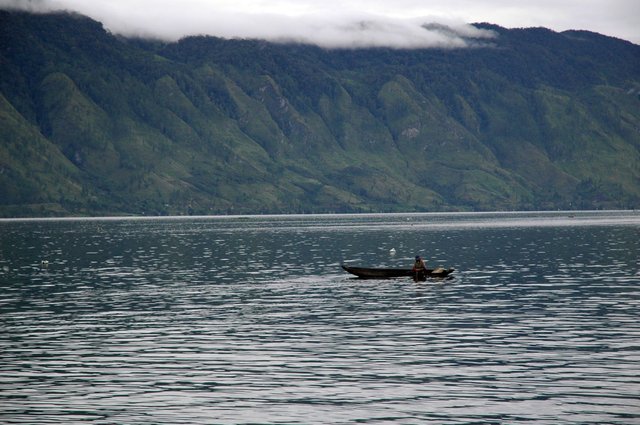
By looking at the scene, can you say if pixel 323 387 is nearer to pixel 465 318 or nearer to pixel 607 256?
pixel 465 318

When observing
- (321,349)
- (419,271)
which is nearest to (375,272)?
(419,271)

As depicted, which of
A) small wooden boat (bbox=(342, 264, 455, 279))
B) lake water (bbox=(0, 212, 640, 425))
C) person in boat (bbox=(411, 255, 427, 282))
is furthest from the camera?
small wooden boat (bbox=(342, 264, 455, 279))

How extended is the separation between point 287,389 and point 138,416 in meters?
8.45

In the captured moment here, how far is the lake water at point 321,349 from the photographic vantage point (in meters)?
42.8

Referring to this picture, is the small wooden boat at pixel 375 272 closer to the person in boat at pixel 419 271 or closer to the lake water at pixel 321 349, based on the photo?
the person in boat at pixel 419 271

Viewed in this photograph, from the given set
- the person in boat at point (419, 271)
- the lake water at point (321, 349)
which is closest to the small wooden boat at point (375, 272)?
the person in boat at point (419, 271)

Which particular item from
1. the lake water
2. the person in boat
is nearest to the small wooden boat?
the person in boat

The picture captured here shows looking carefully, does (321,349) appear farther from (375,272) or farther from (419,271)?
(375,272)

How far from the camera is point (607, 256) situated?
14750cm

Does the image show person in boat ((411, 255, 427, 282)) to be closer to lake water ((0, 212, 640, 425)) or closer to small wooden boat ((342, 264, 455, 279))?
small wooden boat ((342, 264, 455, 279))

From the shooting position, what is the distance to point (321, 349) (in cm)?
5903

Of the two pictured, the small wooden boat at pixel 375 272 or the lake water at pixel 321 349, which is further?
the small wooden boat at pixel 375 272

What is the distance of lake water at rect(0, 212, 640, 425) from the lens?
140 feet

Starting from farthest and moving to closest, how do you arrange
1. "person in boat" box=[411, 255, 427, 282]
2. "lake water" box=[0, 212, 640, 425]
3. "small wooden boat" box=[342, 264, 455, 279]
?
"small wooden boat" box=[342, 264, 455, 279] → "person in boat" box=[411, 255, 427, 282] → "lake water" box=[0, 212, 640, 425]
